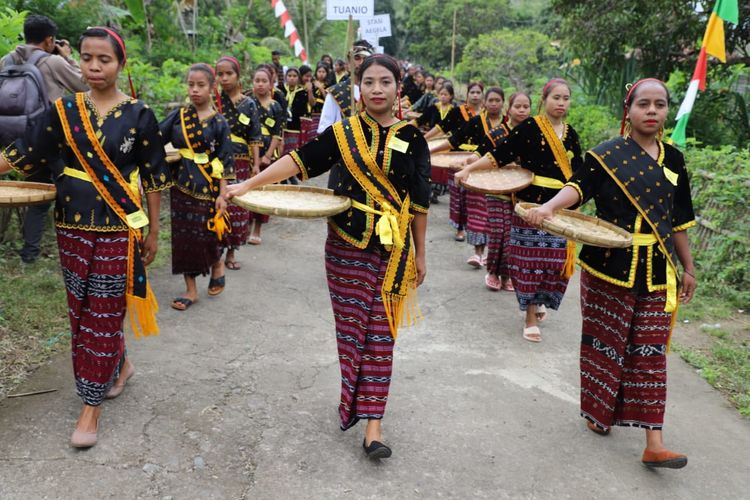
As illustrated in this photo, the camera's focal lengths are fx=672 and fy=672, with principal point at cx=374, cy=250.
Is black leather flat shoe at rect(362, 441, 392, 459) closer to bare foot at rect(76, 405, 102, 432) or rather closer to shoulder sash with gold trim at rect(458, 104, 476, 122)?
bare foot at rect(76, 405, 102, 432)

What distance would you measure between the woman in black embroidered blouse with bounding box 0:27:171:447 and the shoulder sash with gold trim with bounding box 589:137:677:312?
2333 millimetres

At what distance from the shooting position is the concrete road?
→ 3219 millimetres

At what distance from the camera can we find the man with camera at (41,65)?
5578 millimetres

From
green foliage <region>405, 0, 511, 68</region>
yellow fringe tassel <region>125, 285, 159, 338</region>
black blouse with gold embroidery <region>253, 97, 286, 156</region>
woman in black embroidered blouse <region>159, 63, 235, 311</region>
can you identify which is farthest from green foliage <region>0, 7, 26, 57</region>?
green foliage <region>405, 0, 511, 68</region>

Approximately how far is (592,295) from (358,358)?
1330mm

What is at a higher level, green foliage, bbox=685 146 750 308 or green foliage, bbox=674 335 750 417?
green foliage, bbox=685 146 750 308

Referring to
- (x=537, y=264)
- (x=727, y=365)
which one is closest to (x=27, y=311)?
(x=537, y=264)

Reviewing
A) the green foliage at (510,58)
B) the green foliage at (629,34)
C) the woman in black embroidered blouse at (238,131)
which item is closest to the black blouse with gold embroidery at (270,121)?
the woman in black embroidered blouse at (238,131)

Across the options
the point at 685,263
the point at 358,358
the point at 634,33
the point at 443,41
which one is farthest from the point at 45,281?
the point at 443,41

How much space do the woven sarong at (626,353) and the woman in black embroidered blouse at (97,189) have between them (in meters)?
2.43

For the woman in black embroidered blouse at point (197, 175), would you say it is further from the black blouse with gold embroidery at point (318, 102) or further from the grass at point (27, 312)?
the black blouse with gold embroidery at point (318, 102)

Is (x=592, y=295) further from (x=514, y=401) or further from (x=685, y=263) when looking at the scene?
(x=514, y=401)

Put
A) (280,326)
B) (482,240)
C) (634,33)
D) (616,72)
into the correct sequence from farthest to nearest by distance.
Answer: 1. (616,72)
2. (634,33)
3. (482,240)
4. (280,326)

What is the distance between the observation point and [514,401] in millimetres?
4230
